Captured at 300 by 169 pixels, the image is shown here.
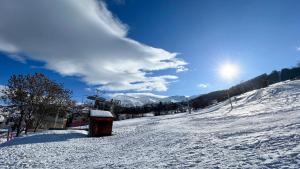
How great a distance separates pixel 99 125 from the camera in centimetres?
3750

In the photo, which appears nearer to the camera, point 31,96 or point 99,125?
point 99,125

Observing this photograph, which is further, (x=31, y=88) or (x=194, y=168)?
(x=31, y=88)

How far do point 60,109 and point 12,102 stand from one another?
1006 centimetres

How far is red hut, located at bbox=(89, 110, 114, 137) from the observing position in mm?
37031

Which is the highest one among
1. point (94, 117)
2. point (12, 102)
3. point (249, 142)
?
point (12, 102)

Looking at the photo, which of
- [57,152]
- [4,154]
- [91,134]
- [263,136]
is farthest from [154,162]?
[91,134]

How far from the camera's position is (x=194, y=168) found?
12484mm

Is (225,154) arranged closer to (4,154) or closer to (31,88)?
(4,154)

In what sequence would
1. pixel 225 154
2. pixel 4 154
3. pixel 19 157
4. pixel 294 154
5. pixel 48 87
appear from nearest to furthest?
pixel 294 154, pixel 225 154, pixel 19 157, pixel 4 154, pixel 48 87

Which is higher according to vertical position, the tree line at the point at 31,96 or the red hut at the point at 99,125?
the tree line at the point at 31,96

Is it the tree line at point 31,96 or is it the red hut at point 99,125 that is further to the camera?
the tree line at point 31,96

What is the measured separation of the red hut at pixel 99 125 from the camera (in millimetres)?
37031

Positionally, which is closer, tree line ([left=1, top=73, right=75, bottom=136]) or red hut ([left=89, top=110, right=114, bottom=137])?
red hut ([left=89, top=110, right=114, bottom=137])

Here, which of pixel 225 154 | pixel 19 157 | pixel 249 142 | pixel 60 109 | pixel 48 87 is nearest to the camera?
pixel 225 154
